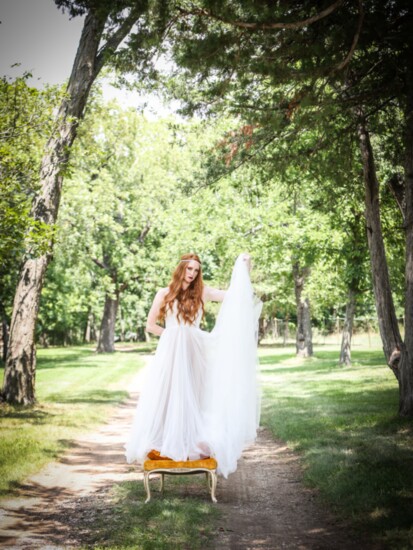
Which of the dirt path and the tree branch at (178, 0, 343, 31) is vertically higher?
the tree branch at (178, 0, 343, 31)

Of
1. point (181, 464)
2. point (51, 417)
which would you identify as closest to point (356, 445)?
point (181, 464)

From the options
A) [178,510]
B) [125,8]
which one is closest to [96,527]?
[178,510]

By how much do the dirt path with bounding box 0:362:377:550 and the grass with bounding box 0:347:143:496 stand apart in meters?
0.35

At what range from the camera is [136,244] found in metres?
36.1

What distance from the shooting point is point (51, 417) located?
1152 cm

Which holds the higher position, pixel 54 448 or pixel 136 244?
pixel 136 244

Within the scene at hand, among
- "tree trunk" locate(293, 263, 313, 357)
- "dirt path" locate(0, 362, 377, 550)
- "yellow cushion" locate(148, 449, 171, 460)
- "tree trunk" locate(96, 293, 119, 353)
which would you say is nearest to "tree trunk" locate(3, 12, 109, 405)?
"dirt path" locate(0, 362, 377, 550)

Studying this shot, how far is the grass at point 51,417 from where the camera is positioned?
7.64 meters

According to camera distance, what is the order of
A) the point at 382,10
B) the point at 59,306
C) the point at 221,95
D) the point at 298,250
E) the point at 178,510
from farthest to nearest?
the point at 59,306 < the point at 298,250 < the point at 221,95 < the point at 382,10 < the point at 178,510

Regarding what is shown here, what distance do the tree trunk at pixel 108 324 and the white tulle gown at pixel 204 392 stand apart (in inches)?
1195

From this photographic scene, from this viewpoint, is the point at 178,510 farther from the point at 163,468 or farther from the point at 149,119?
the point at 149,119

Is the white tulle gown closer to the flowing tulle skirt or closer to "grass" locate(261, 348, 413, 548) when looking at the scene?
the flowing tulle skirt

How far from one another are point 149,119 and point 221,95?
92.3 ft

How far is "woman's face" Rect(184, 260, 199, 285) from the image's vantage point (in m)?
6.43
